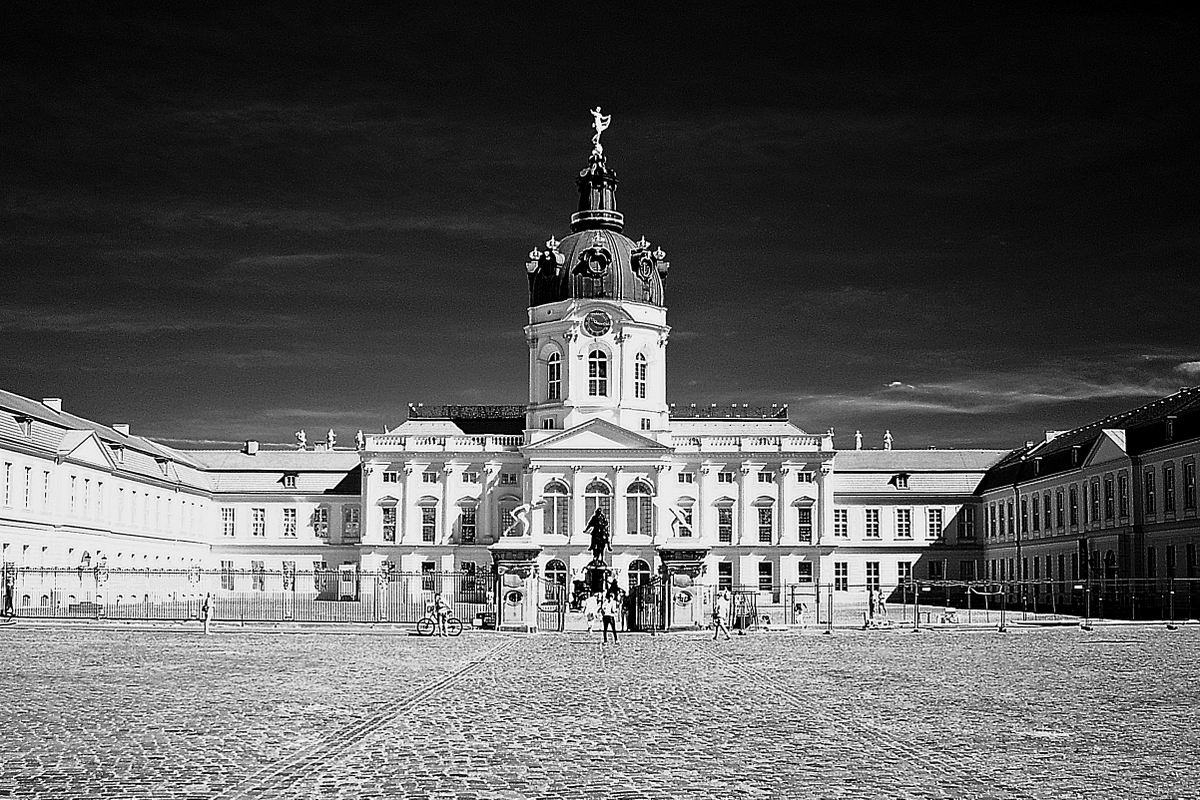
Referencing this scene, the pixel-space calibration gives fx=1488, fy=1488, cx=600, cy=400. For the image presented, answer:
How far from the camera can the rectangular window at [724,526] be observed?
317 feet

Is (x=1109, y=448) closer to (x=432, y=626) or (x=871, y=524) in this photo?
(x=871, y=524)

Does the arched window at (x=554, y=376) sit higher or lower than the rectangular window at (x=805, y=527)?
higher


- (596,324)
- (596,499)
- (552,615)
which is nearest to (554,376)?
(596,324)

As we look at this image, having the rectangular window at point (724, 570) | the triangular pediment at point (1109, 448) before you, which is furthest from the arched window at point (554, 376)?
the triangular pediment at point (1109, 448)

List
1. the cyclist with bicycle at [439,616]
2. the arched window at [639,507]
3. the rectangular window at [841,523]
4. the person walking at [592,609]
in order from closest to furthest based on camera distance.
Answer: the cyclist with bicycle at [439,616], the person walking at [592,609], the arched window at [639,507], the rectangular window at [841,523]

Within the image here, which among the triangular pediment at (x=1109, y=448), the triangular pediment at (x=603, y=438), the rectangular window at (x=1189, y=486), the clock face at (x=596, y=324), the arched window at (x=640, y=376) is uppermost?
the clock face at (x=596, y=324)

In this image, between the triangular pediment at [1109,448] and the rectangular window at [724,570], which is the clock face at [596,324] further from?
the triangular pediment at [1109,448]

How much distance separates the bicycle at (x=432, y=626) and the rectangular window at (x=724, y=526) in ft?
158

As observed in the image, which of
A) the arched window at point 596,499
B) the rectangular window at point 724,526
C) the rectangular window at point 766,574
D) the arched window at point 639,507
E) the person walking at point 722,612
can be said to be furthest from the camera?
the rectangular window at point 724,526

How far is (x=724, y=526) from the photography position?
96875mm

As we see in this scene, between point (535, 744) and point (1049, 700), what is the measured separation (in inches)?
377

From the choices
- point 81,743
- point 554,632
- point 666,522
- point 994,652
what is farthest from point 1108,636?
point 666,522

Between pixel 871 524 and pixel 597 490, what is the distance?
63.4 feet

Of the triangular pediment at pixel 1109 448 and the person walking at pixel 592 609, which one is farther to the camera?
the triangular pediment at pixel 1109 448
